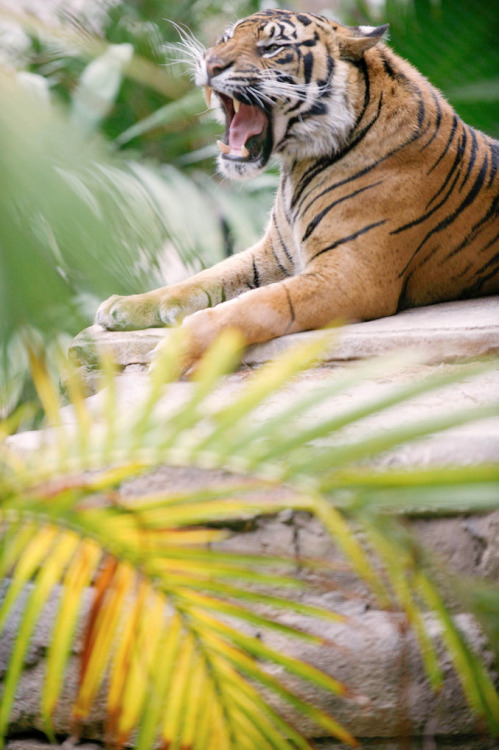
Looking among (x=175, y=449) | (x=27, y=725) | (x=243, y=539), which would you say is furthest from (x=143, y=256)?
(x=27, y=725)

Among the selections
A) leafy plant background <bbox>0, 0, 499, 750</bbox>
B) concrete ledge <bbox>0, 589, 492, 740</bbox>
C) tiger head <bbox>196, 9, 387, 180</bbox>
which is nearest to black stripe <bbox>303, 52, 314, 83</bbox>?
tiger head <bbox>196, 9, 387, 180</bbox>

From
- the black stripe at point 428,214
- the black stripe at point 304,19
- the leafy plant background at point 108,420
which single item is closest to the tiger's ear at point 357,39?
the black stripe at point 304,19

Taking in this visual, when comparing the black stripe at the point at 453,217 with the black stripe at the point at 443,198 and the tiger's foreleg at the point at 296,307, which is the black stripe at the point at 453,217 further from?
the tiger's foreleg at the point at 296,307

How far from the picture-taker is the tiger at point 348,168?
2377 mm

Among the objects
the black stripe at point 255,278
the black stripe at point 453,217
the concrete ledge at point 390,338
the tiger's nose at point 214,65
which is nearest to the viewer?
the concrete ledge at point 390,338

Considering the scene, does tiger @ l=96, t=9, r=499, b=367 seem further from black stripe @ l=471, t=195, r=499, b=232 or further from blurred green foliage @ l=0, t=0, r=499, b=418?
blurred green foliage @ l=0, t=0, r=499, b=418

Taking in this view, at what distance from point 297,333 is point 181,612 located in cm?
147

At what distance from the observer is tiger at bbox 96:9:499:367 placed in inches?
93.6

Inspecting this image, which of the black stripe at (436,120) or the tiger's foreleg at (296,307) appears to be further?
the black stripe at (436,120)

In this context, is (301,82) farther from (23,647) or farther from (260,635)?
(23,647)

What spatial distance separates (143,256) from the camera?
77 cm

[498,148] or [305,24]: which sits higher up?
[305,24]

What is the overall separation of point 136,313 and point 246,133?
0.72 m

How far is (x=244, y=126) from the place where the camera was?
2.52 meters
